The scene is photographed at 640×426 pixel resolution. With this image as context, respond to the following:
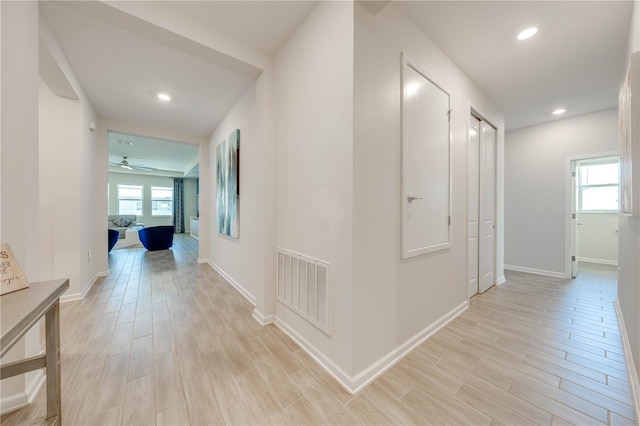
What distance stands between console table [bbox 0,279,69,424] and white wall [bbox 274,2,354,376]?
4.44ft

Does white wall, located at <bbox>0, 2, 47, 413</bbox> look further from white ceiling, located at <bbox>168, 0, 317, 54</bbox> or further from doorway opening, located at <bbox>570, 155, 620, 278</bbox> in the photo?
doorway opening, located at <bbox>570, 155, 620, 278</bbox>

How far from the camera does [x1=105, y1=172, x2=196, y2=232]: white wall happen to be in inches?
359

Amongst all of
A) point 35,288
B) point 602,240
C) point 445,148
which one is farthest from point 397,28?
point 602,240

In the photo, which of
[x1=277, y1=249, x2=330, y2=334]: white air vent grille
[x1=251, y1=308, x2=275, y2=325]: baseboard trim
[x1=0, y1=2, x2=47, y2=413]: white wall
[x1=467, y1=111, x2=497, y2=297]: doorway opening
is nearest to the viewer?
[x1=0, y1=2, x2=47, y2=413]: white wall

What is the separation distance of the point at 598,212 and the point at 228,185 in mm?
7586

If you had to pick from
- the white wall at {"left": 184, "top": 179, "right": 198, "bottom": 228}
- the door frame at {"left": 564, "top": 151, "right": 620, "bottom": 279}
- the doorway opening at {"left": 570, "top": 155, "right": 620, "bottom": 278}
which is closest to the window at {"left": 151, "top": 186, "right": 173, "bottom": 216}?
A: the white wall at {"left": 184, "top": 179, "right": 198, "bottom": 228}

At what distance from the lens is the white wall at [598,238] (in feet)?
15.6

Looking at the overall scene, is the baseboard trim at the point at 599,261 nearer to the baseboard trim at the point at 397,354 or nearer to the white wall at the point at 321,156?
the baseboard trim at the point at 397,354

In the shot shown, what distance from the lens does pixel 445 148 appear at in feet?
7.50

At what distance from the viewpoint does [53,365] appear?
38.5 inches

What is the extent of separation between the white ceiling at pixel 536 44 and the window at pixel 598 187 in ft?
8.20

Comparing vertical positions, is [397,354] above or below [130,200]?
below

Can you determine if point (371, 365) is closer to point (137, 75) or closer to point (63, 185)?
point (137, 75)

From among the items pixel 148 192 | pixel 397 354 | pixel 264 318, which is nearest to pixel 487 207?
pixel 397 354
